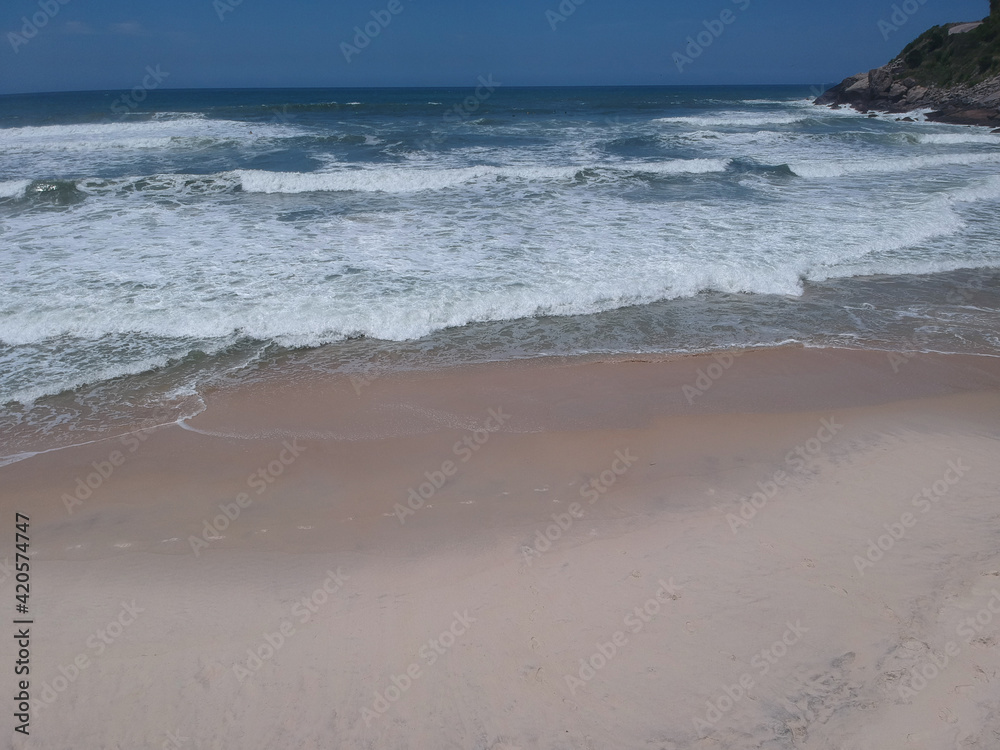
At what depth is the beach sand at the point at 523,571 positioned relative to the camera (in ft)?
9.78

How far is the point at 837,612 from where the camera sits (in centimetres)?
350

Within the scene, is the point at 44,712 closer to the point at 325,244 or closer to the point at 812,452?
the point at 812,452

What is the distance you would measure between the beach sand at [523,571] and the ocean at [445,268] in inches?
45.6

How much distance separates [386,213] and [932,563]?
36.4 ft
